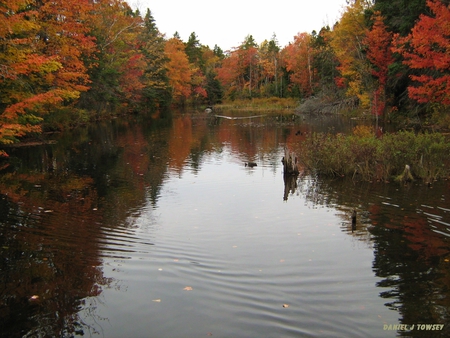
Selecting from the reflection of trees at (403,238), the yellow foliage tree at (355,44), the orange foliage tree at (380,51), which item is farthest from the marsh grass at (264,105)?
the reflection of trees at (403,238)

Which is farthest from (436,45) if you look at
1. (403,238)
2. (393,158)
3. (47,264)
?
(47,264)

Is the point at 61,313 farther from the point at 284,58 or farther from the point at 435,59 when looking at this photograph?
the point at 284,58

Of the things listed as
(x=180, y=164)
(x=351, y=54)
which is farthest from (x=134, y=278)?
(x=351, y=54)

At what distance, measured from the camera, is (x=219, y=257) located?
7.68 metres

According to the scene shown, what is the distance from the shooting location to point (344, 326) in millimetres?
5188

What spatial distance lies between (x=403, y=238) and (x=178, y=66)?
208 feet

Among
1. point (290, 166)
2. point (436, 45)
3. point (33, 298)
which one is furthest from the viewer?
point (436, 45)

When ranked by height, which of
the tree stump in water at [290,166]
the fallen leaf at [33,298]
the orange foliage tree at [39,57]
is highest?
the orange foliage tree at [39,57]

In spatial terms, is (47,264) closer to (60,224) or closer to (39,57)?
(60,224)

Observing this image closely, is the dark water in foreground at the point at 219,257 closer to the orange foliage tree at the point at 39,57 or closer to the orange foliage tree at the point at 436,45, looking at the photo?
the orange foliage tree at the point at 39,57

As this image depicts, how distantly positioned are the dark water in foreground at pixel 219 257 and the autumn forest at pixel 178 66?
561 centimetres

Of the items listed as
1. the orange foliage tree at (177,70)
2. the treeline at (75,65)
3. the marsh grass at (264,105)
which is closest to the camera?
the treeline at (75,65)

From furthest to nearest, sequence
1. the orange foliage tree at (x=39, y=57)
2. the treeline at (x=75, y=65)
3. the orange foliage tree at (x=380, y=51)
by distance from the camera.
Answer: the orange foliage tree at (x=380, y=51), the treeline at (x=75, y=65), the orange foliage tree at (x=39, y=57)

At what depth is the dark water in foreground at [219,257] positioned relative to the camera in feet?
17.6
